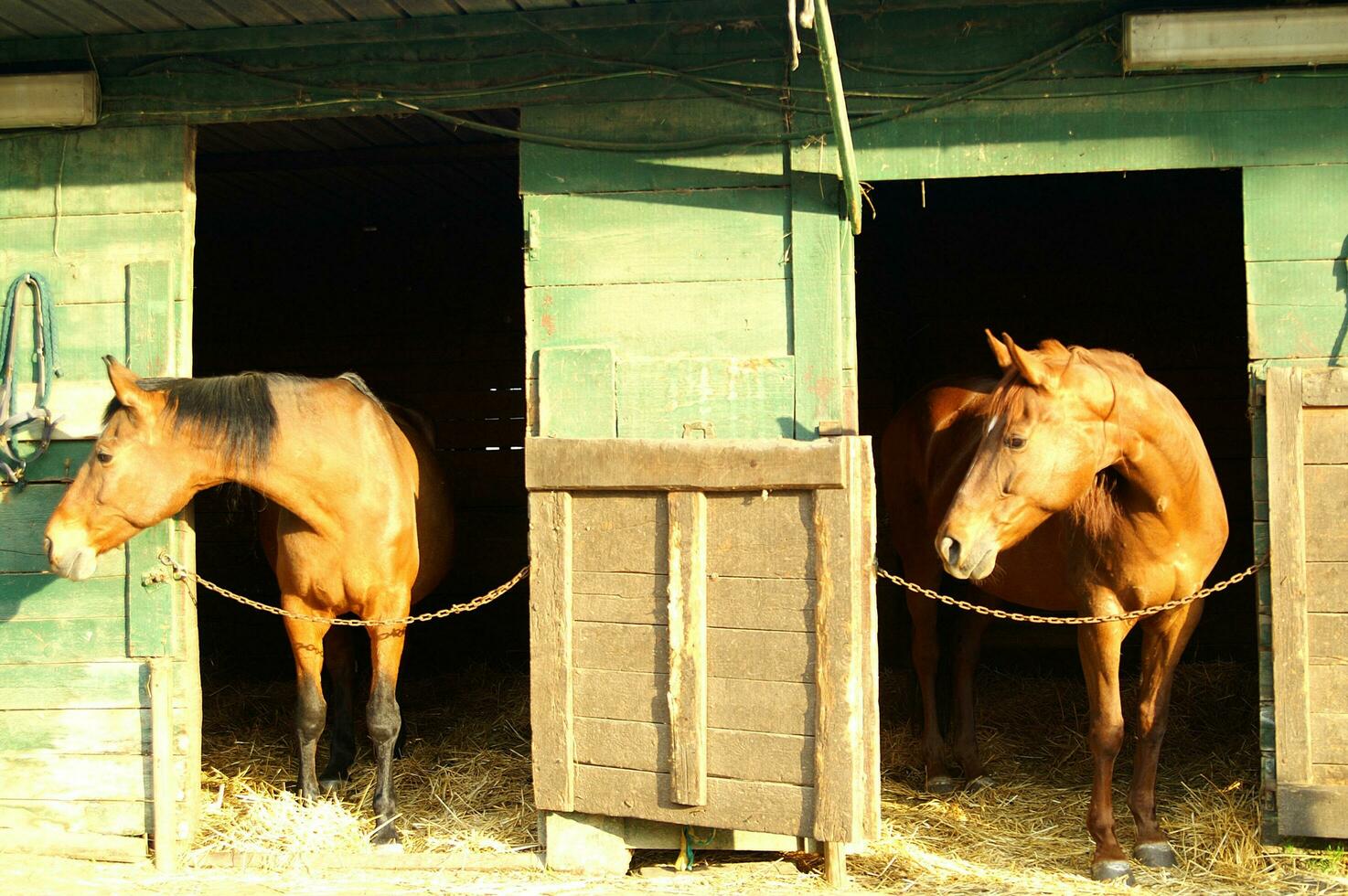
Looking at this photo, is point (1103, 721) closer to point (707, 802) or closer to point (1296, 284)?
Answer: point (707, 802)

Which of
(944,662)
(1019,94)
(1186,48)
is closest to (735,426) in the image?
(1019,94)

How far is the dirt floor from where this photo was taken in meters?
4.29

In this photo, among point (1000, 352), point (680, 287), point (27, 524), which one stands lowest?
point (27, 524)

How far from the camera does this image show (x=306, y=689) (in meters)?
5.04

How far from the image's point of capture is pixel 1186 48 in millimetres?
4227

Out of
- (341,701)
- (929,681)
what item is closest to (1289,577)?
(929,681)

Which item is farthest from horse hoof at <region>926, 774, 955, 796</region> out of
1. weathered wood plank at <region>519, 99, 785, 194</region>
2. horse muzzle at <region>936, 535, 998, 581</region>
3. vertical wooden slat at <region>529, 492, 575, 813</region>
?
weathered wood plank at <region>519, 99, 785, 194</region>

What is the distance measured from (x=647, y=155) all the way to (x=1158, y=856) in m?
3.10

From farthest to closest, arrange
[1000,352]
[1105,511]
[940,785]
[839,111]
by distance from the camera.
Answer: [940,785] < [1105,511] < [1000,352] < [839,111]

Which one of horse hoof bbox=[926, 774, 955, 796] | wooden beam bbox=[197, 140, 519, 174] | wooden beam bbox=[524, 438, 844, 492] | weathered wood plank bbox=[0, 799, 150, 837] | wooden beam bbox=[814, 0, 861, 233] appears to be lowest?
horse hoof bbox=[926, 774, 955, 796]

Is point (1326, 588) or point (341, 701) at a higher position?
point (1326, 588)

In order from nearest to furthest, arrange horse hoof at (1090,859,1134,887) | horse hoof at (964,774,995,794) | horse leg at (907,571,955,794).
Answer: horse hoof at (1090,859,1134,887) < horse hoof at (964,774,995,794) < horse leg at (907,571,955,794)

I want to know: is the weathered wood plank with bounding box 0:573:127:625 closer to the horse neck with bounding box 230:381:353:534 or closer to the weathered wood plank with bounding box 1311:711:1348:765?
the horse neck with bounding box 230:381:353:534

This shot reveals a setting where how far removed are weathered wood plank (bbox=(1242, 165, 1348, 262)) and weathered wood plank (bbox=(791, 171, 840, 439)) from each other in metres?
1.42
